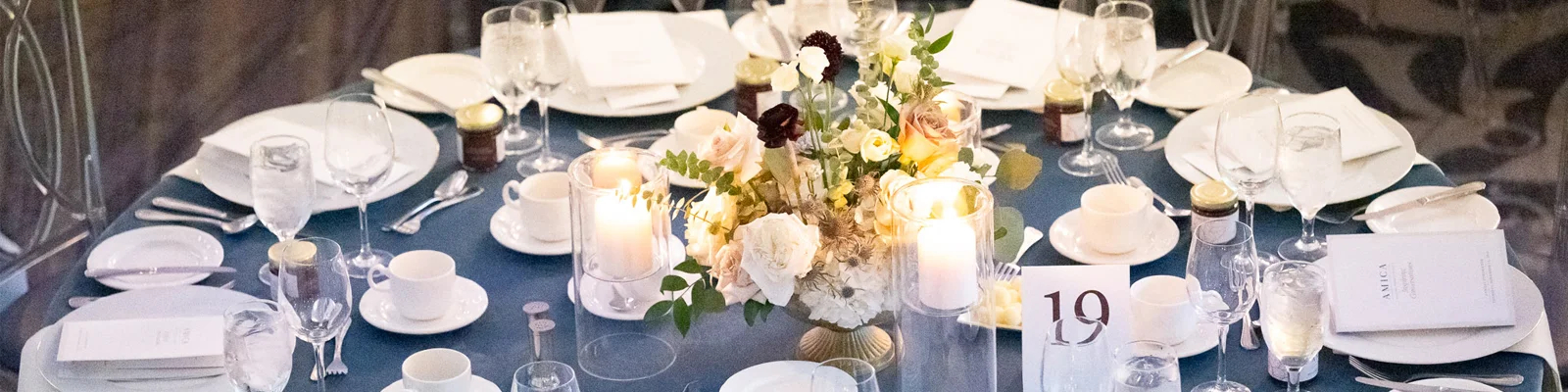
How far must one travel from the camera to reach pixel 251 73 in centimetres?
427

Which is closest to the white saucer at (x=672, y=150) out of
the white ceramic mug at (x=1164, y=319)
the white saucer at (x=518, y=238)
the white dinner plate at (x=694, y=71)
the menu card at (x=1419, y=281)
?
the white dinner plate at (x=694, y=71)

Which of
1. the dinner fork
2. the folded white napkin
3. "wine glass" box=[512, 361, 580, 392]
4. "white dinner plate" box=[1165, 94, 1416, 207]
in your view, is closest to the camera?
"wine glass" box=[512, 361, 580, 392]

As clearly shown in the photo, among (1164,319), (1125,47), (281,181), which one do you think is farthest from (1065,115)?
(281,181)

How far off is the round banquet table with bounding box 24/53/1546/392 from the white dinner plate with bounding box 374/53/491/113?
4 cm

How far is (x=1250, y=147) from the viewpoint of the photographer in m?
1.87

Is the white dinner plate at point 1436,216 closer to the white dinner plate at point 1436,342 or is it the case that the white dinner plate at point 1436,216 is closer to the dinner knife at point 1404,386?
the white dinner plate at point 1436,342

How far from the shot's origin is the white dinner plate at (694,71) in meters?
2.45

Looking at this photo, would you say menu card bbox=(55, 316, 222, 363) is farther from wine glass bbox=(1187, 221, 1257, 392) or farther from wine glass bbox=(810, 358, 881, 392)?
wine glass bbox=(1187, 221, 1257, 392)

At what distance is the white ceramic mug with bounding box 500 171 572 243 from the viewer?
79.7 inches

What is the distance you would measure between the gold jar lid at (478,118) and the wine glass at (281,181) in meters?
0.36

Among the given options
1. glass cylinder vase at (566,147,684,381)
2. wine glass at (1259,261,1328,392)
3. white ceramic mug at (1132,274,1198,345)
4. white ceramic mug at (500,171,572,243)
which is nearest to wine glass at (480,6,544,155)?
white ceramic mug at (500,171,572,243)

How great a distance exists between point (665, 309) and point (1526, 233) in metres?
2.52

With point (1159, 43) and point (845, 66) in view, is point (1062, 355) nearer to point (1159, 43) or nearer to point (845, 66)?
point (845, 66)

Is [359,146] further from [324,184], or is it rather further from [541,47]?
[541,47]
